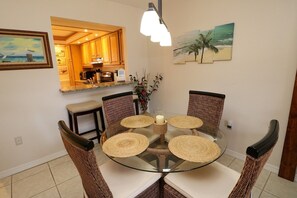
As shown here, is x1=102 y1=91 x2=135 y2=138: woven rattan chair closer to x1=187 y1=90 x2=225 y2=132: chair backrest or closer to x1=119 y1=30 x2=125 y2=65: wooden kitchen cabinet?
x1=187 y1=90 x2=225 y2=132: chair backrest

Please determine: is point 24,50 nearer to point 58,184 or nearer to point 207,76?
point 58,184

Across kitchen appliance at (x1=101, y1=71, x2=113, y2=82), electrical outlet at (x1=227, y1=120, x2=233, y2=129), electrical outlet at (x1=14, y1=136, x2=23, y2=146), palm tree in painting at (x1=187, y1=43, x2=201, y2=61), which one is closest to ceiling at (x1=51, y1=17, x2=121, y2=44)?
kitchen appliance at (x1=101, y1=71, x2=113, y2=82)

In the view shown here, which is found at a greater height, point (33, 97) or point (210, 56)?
point (210, 56)

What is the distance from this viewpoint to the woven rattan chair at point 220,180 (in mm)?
753

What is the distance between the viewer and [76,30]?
360 centimetres

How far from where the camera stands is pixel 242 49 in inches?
78.2

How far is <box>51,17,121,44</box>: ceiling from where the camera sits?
2540mm

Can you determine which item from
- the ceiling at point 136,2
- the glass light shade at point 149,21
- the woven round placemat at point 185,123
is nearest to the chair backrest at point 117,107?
the woven round placemat at point 185,123

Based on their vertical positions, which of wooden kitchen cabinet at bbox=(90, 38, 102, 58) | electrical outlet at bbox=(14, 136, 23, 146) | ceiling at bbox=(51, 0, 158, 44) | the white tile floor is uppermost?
ceiling at bbox=(51, 0, 158, 44)

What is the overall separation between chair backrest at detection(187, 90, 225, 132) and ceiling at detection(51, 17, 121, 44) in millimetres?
2045

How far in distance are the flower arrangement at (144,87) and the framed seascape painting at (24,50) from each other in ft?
4.89

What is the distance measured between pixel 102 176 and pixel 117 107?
114 centimetres

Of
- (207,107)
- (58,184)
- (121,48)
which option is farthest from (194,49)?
(58,184)

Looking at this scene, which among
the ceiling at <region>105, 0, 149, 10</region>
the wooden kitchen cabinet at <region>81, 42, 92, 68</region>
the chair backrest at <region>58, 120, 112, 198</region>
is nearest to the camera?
the chair backrest at <region>58, 120, 112, 198</region>
